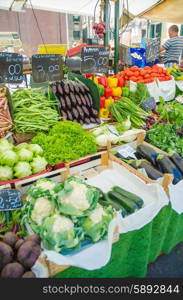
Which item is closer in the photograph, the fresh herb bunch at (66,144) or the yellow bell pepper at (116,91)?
the fresh herb bunch at (66,144)

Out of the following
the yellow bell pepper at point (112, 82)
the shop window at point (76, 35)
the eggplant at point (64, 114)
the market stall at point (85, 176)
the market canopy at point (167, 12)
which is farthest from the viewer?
the shop window at point (76, 35)

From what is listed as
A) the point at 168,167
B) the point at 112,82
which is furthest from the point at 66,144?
the point at 112,82

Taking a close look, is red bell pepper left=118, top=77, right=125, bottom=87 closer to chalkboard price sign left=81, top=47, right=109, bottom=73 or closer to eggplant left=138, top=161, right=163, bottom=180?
chalkboard price sign left=81, top=47, right=109, bottom=73

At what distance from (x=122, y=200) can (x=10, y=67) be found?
5.88 ft

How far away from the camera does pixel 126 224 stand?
5.59ft

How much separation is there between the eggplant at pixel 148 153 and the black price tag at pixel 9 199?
1.39m

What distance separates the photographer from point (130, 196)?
184cm

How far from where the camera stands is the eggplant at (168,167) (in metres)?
2.08

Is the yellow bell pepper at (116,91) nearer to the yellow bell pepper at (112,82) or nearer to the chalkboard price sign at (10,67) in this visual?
the yellow bell pepper at (112,82)

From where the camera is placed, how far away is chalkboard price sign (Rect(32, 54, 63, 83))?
2.59m

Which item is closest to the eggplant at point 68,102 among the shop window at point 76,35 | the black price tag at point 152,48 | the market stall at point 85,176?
the market stall at point 85,176

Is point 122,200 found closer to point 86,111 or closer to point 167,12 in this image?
point 86,111

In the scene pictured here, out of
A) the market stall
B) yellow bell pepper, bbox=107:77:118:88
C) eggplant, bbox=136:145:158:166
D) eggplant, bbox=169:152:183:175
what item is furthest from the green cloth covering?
yellow bell pepper, bbox=107:77:118:88

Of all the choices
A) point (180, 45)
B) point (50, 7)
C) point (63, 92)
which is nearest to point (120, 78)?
point (63, 92)
